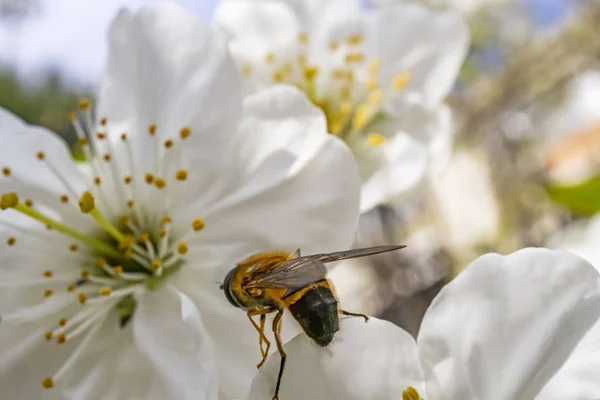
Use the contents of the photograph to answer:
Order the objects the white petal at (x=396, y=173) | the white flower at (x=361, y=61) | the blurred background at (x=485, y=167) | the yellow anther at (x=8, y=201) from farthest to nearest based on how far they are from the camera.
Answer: the blurred background at (x=485, y=167) < the white flower at (x=361, y=61) < the white petal at (x=396, y=173) < the yellow anther at (x=8, y=201)

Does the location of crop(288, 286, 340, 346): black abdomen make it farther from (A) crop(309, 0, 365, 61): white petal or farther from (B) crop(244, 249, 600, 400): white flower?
(A) crop(309, 0, 365, 61): white petal

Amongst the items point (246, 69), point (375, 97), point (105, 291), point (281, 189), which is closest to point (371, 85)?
point (375, 97)

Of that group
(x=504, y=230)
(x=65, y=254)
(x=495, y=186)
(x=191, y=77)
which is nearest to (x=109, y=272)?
(x=65, y=254)

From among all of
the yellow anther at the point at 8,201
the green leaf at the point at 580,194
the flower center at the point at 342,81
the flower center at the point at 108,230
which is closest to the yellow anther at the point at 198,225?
the flower center at the point at 108,230

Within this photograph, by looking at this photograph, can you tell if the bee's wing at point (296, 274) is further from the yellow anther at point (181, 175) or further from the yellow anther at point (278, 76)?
the yellow anther at point (278, 76)

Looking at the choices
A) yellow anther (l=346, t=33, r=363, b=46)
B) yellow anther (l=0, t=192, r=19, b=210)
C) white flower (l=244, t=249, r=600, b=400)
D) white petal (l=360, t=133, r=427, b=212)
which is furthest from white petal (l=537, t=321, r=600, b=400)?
yellow anther (l=346, t=33, r=363, b=46)

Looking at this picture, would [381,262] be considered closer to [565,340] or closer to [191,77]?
[191,77]
